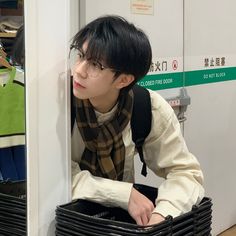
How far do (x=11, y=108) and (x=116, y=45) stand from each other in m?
0.34

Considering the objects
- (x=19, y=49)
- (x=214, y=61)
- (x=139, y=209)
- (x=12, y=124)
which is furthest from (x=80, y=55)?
(x=214, y=61)

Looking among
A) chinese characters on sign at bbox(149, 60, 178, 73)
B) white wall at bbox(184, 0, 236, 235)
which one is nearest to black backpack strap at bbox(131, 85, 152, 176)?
chinese characters on sign at bbox(149, 60, 178, 73)

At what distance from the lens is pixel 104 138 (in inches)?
43.8

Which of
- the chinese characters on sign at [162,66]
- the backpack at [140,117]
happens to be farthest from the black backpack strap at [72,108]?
the chinese characters on sign at [162,66]

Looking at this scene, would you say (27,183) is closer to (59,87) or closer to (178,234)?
(59,87)

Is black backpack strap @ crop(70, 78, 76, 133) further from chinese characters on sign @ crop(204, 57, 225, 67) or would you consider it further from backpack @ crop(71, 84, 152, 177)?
chinese characters on sign @ crop(204, 57, 225, 67)

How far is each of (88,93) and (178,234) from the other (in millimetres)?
374

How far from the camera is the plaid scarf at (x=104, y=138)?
1.11 metres

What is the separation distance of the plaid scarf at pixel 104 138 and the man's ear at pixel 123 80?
0.05m

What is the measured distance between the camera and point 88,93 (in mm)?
1051

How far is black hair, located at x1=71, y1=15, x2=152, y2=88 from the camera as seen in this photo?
1008 mm

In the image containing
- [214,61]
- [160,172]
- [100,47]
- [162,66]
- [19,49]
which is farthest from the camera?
[214,61]

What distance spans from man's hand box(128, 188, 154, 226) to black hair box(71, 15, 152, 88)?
11.3 inches

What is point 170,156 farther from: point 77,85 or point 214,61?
point 214,61
